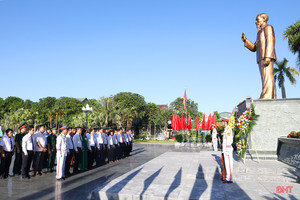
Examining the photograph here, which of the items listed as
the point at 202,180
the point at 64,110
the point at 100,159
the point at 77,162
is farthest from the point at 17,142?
the point at 64,110

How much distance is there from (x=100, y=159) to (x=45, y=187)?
14.8ft

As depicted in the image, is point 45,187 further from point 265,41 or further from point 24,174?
point 265,41

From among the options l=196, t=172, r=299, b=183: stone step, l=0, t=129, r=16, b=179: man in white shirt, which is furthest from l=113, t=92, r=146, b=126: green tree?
l=196, t=172, r=299, b=183: stone step

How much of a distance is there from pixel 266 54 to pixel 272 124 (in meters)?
2.92

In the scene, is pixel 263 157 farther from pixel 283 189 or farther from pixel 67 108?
pixel 67 108

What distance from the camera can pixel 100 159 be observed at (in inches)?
438

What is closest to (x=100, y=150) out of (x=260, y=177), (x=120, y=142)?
(x=120, y=142)

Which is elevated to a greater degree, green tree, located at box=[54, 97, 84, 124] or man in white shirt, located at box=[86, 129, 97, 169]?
green tree, located at box=[54, 97, 84, 124]

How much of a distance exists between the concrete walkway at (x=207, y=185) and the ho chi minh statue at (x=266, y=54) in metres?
3.43

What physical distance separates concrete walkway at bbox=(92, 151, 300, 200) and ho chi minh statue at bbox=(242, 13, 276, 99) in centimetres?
343

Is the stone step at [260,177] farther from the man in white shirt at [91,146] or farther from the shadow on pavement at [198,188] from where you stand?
the man in white shirt at [91,146]

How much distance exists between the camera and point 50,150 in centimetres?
906

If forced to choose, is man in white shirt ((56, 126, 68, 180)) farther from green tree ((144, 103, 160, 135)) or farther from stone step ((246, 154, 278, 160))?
green tree ((144, 103, 160, 135))

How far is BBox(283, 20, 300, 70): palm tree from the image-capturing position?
20875 millimetres
